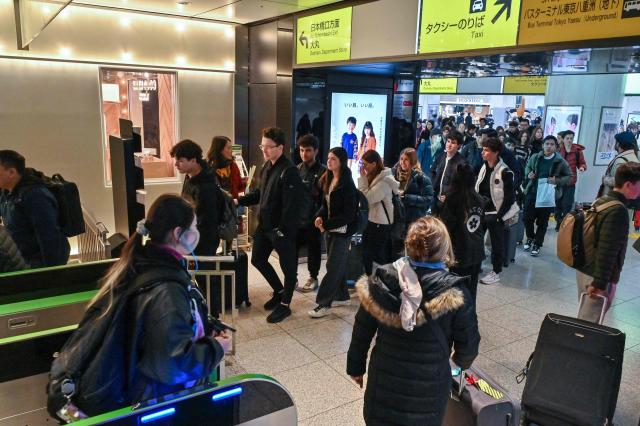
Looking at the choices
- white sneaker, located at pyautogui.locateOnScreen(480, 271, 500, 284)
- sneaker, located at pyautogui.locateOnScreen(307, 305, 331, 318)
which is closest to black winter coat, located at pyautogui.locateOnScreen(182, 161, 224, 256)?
sneaker, located at pyautogui.locateOnScreen(307, 305, 331, 318)

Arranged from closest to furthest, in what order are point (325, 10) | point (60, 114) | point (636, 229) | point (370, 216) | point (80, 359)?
1. point (80, 359)
2. point (370, 216)
3. point (325, 10)
4. point (60, 114)
5. point (636, 229)

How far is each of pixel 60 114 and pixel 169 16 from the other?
2.12 metres

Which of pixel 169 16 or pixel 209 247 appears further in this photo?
pixel 169 16

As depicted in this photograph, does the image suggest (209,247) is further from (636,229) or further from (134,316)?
(636,229)

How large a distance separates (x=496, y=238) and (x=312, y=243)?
2.20m

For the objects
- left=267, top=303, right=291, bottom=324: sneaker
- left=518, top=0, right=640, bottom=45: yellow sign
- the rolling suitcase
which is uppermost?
left=518, top=0, right=640, bottom=45: yellow sign

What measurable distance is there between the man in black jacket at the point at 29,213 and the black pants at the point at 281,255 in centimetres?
180

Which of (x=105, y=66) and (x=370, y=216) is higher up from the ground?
(x=105, y=66)

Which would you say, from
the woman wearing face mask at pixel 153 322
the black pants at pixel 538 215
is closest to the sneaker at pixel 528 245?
the black pants at pixel 538 215

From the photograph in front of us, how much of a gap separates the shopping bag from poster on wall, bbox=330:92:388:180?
234cm

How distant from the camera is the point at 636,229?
8859 mm

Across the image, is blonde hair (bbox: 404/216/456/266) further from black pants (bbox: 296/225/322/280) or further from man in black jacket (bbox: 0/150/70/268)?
black pants (bbox: 296/225/322/280)

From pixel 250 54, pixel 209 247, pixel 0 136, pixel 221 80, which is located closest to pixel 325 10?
pixel 250 54

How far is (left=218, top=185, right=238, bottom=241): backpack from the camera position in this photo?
4.32 m
